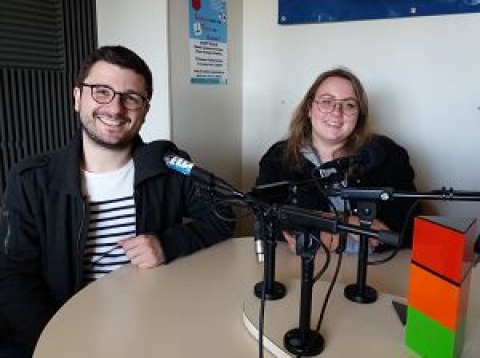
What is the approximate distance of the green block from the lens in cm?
84

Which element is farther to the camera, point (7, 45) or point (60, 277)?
point (7, 45)

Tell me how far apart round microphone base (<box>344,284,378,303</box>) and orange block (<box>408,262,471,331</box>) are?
0.59ft

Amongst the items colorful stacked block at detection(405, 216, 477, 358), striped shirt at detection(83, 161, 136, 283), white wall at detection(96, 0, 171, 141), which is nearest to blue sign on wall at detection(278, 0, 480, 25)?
white wall at detection(96, 0, 171, 141)

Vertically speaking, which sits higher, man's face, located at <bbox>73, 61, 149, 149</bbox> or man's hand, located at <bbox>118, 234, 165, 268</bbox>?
man's face, located at <bbox>73, 61, 149, 149</bbox>

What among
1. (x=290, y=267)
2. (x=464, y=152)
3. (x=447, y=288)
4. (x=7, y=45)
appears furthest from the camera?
(x=464, y=152)

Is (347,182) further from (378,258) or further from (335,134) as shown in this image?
(335,134)

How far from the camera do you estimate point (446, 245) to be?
2.69 feet

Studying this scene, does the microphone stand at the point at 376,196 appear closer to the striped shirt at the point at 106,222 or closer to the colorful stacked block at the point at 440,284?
the colorful stacked block at the point at 440,284

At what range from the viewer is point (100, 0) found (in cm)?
213

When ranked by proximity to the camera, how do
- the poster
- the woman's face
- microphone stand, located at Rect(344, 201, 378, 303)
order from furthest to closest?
the poster, the woman's face, microphone stand, located at Rect(344, 201, 378, 303)

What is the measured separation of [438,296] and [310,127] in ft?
4.01

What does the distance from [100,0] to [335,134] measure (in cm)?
127

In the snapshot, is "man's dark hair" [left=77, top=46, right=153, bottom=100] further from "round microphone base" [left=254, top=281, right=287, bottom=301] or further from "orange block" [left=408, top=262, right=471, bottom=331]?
"orange block" [left=408, top=262, right=471, bottom=331]

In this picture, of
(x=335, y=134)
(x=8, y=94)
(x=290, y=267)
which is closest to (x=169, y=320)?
(x=290, y=267)
